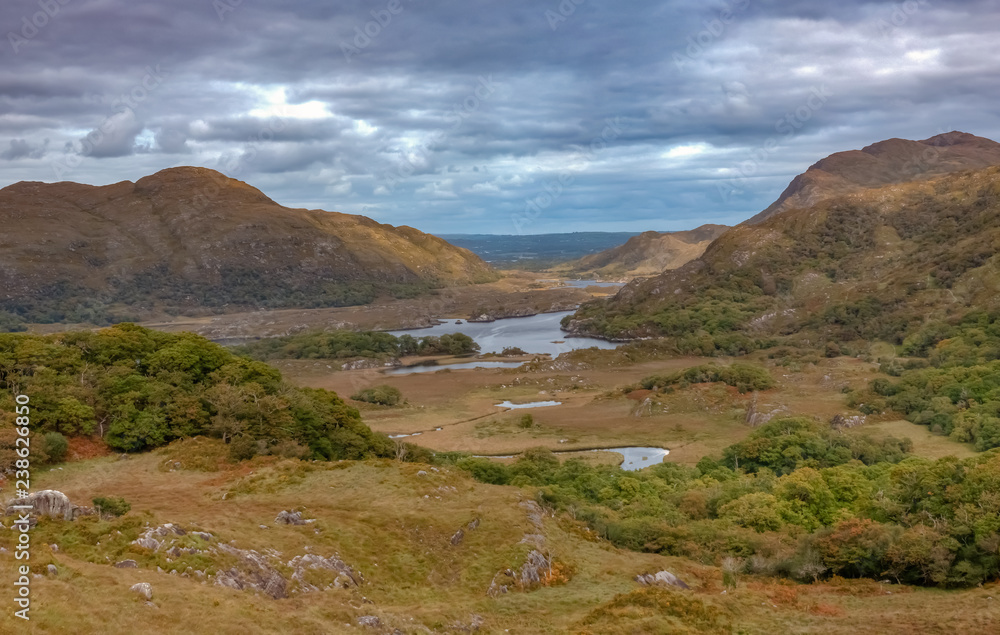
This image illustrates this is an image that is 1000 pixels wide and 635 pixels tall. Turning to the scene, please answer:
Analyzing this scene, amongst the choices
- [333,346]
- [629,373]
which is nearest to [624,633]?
[629,373]

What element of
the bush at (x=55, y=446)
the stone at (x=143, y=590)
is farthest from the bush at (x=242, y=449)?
the stone at (x=143, y=590)

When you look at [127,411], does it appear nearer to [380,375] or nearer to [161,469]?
[161,469]

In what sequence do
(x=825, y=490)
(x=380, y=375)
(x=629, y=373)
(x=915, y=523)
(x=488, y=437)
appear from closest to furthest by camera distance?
1. (x=915, y=523)
2. (x=825, y=490)
3. (x=488, y=437)
4. (x=629, y=373)
5. (x=380, y=375)

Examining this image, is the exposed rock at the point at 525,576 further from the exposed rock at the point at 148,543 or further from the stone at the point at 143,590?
the stone at the point at 143,590

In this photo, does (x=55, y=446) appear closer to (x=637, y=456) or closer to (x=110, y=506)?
(x=110, y=506)

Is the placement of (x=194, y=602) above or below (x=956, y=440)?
above

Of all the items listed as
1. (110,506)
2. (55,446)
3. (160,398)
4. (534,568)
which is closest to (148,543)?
(110,506)

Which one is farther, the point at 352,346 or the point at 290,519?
the point at 352,346
